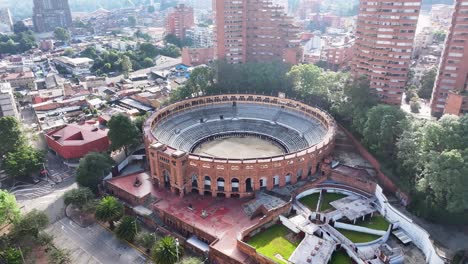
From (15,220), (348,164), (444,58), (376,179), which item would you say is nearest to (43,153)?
(15,220)

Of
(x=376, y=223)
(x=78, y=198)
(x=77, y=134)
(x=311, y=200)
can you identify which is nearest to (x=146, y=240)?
(x=78, y=198)

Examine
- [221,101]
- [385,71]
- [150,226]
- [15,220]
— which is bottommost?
[150,226]

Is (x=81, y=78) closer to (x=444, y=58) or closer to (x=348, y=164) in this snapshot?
(x=348, y=164)

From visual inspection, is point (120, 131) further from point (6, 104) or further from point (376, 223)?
point (376, 223)

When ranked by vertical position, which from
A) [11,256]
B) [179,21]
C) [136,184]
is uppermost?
[179,21]

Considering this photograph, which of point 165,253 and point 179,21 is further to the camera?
point 179,21
